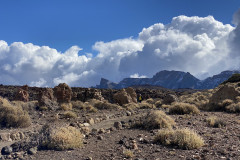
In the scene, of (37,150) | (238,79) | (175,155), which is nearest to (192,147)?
(175,155)

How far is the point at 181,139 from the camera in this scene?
706 centimetres

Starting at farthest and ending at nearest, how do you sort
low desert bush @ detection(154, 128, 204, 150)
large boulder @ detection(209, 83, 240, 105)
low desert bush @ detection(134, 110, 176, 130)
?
large boulder @ detection(209, 83, 240, 105), low desert bush @ detection(134, 110, 176, 130), low desert bush @ detection(154, 128, 204, 150)

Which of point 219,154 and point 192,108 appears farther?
point 192,108

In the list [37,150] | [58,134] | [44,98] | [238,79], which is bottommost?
[37,150]

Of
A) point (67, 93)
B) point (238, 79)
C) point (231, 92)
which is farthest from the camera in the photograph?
point (238, 79)

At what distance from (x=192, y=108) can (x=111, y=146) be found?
9790mm

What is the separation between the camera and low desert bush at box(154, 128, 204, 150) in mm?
6824

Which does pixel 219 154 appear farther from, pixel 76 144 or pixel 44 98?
pixel 44 98

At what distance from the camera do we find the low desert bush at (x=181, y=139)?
6824 mm

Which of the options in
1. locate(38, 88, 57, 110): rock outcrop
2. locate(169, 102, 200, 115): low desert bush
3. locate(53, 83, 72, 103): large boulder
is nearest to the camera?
locate(169, 102, 200, 115): low desert bush

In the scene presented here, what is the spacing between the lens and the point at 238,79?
48344 mm

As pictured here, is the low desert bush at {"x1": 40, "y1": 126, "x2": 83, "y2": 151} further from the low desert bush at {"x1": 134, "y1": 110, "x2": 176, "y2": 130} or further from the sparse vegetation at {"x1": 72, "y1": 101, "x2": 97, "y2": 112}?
the sparse vegetation at {"x1": 72, "y1": 101, "x2": 97, "y2": 112}

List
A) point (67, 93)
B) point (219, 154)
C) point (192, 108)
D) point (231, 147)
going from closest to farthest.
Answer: point (219, 154) < point (231, 147) < point (192, 108) < point (67, 93)

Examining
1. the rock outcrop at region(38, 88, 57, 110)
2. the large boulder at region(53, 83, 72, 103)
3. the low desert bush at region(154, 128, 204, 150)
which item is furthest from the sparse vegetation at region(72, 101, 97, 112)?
the low desert bush at region(154, 128, 204, 150)
